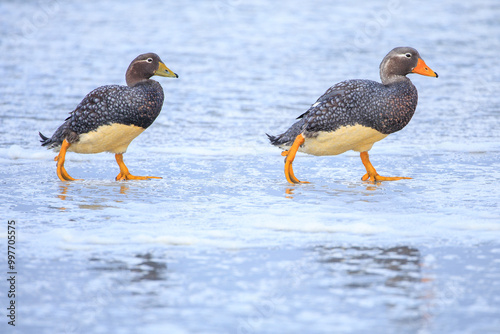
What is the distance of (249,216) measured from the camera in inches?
221

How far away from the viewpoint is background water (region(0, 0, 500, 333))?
3.83 meters

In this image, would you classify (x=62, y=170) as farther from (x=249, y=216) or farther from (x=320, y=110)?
(x=320, y=110)

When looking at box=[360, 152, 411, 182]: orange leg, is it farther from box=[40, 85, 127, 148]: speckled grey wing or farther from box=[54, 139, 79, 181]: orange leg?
box=[54, 139, 79, 181]: orange leg

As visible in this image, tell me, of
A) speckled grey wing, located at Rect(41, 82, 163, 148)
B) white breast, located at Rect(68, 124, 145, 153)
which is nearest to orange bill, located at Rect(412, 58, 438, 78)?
speckled grey wing, located at Rect(41, 82, 163, 148)

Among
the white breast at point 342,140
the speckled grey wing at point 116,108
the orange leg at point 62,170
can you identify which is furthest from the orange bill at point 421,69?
the orange leg at point 62,170

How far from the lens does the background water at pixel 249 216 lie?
383cm

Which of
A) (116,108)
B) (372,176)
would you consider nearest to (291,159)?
(372,176)

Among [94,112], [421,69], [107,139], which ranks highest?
[421,69]

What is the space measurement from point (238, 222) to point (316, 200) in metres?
0.98

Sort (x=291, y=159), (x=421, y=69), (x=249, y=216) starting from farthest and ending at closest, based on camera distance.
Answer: (x=421, y=69), (x=291, y=159), (x=249, y=216)

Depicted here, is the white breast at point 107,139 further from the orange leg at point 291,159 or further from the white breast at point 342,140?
the white breast at point 342,140

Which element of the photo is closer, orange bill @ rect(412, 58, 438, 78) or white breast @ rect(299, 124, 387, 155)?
white breast @ rect(299, 124, 387, 155)

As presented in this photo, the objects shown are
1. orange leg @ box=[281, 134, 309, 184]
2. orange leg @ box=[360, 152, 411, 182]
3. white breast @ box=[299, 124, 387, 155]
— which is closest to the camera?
white breast @ box=[299, 124, 387, 155]

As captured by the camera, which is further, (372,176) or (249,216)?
(372,176)
